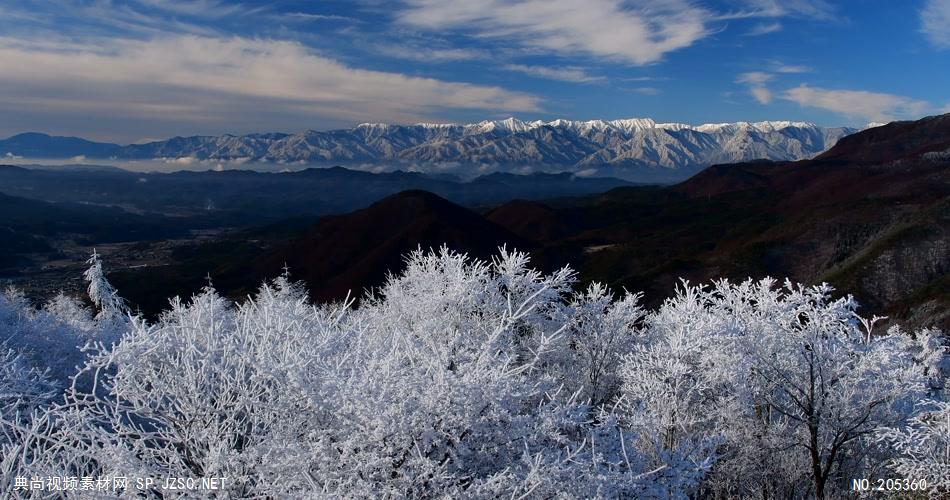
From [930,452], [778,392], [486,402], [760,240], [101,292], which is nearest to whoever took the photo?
[486,402]

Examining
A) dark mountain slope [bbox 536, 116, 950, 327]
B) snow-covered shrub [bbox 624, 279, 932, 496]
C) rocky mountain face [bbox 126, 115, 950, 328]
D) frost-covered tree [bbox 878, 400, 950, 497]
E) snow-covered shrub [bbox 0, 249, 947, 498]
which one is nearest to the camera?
snow-covered shrub [bbox 0, 249, 947, 498]

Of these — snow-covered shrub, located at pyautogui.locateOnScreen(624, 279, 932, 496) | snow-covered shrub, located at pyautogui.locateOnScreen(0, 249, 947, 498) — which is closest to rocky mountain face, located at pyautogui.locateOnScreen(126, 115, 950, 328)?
snow-covered shrub, located at pyautogui.locateOnScreen(624, 279, 932, 496)

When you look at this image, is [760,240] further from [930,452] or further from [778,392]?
[930,452]

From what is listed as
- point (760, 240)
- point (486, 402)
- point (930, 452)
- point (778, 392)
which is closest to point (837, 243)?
point (760, 240)

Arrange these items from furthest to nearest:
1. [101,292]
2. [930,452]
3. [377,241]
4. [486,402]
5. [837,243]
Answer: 1. [377,241]
2. [837,243]
3. [101,292]
4. [930,452]
5. [486,402]

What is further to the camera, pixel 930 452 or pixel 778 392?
pixel 778 392

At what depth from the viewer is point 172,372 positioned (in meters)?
10.7

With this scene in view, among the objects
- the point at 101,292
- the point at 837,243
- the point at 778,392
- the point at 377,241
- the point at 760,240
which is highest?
the point at 837,243

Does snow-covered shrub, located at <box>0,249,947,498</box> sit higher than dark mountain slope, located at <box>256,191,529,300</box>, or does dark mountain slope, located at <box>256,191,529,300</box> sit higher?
snow-covered shrub, located at <box>0,249,947,498</box>

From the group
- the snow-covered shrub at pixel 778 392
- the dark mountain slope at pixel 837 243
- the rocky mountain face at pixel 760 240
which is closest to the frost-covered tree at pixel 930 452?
the snow-covered shrub at pixel 778 392

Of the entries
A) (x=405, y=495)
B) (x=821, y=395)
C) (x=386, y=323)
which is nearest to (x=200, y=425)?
A: (x=405, y=495)

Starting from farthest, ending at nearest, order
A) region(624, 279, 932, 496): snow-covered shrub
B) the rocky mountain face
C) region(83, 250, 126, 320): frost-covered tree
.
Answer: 1. the rocky mountain face
2. region(83, 250, 126, 320): frost-covered tree
3. region(624, 279, 932, 496): snow-covered shrub

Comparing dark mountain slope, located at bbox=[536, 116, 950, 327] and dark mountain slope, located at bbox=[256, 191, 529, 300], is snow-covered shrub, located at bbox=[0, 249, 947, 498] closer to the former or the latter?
dark mountain slope, located at bbox=[536, 116, 950, 327]

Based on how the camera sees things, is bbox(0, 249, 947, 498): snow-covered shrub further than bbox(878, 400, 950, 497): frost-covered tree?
No
